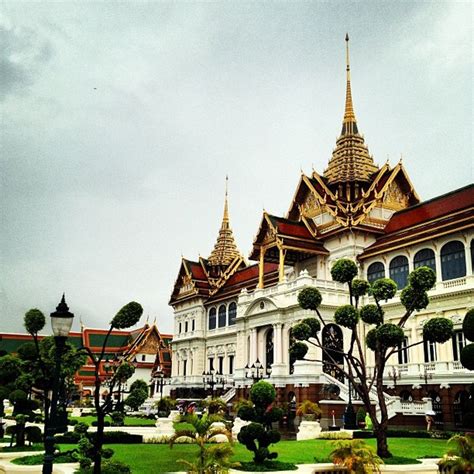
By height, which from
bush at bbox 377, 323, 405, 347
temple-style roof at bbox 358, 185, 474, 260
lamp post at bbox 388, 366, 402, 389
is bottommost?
lamp post at bbox 388, 366, 402, 389

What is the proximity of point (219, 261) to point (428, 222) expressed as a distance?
28562mm

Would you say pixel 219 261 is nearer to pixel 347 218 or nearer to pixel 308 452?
pixel 347 218

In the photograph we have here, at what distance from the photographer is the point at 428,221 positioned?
108 ft

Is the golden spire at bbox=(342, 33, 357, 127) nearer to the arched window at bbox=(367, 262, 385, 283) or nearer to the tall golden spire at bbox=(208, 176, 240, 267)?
the arched window at bbox=(367, 262, 385, 283)

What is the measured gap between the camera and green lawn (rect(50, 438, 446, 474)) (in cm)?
1504

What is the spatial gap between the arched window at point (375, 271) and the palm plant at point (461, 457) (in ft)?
71.7

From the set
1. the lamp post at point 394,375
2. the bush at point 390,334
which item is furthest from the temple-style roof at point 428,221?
the bush at point 390,334

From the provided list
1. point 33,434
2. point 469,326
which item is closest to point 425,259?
point 469,326

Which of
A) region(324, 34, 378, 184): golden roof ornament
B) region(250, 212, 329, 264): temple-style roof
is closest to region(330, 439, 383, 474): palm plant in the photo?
region(250, 212, 329, 264): temple-style roof

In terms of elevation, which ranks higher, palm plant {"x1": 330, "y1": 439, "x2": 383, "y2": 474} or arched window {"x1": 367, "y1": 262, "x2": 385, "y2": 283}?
arched window {"x1": 367, "y1": 262, "x2": 385, "y2": 283}

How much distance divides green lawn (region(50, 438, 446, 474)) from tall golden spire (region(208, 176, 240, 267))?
37970mm

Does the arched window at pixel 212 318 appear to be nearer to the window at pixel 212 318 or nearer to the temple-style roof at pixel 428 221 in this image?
the window at pixel 212 318

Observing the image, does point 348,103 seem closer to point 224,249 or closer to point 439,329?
point 224,249

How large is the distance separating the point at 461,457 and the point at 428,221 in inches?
845
